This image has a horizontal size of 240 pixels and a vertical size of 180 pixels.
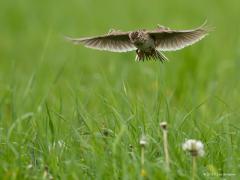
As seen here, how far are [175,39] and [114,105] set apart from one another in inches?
26.2

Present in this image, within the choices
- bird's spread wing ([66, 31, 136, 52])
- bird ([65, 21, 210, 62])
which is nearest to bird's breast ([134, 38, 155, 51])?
bird ([65, 21, 210, 62])

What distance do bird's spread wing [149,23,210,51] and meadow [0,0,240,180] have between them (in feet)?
1.19

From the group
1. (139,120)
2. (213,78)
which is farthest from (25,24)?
(139,120)

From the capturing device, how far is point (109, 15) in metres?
14.1

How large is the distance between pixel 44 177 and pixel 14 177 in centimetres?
15

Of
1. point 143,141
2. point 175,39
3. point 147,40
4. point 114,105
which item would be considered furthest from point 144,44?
point 114,105

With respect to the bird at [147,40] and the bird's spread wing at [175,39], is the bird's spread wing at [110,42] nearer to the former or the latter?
the bird at [147,40]

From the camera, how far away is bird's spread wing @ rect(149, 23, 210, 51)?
4.98 m

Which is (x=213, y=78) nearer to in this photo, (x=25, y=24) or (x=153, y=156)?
(x=153, y=156)

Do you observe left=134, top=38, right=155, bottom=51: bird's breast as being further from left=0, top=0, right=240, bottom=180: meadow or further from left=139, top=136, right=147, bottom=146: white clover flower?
left=139, top=136, right=147, bottom=146: white clover flower

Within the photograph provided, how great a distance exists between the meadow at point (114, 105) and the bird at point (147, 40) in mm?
268

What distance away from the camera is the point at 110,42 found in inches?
204

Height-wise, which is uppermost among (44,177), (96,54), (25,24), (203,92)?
(25,24)

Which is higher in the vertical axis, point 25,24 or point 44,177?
point 25,24
